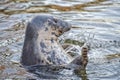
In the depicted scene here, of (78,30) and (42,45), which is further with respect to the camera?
(78,30)

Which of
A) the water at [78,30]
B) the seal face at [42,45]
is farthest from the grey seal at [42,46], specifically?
the water at [78,30]

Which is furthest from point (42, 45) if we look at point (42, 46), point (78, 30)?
point (78, 30)

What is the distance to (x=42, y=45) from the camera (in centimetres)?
757

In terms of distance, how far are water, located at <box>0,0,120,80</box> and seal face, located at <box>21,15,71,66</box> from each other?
0.27m

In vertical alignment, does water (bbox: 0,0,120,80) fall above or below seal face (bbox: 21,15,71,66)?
below

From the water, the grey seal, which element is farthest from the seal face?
the water

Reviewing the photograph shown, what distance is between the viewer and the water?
25.0 ft

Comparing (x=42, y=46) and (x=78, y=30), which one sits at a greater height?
(x=42, y=46)

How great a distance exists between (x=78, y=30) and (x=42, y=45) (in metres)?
2.88

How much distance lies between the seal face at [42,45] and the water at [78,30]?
0.27 meters

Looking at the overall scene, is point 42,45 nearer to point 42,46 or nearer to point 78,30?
point 42,46

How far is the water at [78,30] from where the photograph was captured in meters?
7.61

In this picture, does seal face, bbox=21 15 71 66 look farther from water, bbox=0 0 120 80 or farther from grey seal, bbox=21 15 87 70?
water, bbox=0 0 120 80

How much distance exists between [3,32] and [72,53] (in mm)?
2389
